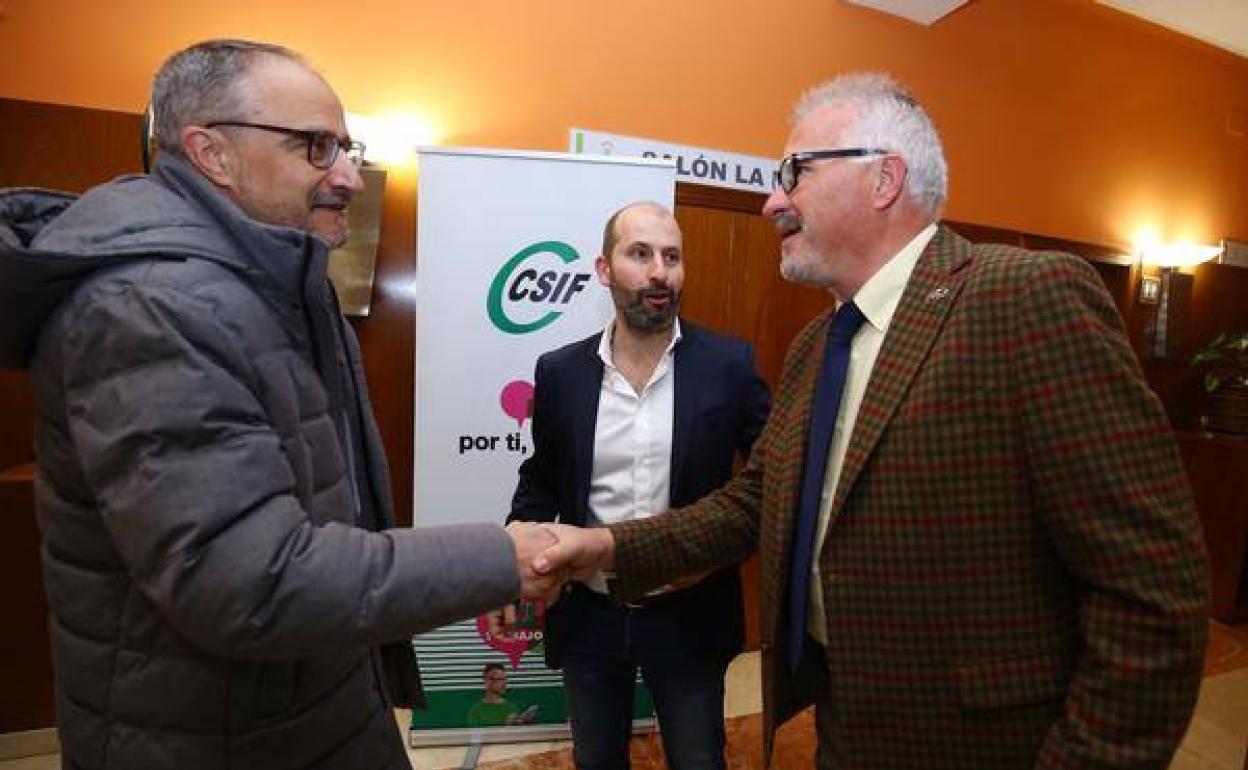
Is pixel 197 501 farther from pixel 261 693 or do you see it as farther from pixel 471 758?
pixel 471 758

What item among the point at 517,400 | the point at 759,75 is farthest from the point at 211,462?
the point at 759,75

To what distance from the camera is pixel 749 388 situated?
182cm

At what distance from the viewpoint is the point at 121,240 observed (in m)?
0.79

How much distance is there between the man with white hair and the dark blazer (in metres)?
0.41

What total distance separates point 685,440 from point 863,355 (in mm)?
626

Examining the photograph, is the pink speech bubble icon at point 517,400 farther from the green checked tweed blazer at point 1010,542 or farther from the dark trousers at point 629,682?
the green checked tweed blazer at point 1010,542

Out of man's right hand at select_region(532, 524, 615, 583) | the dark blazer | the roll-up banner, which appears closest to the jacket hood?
man's right hand at select_region(532, 524, 615, 583)

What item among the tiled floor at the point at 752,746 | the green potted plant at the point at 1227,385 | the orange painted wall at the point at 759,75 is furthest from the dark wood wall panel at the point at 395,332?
the green potted plant at the point at 1227,385

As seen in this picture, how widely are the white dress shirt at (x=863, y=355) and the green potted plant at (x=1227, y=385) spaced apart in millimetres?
4925

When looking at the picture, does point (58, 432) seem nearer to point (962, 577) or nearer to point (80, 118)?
point (962, 577)

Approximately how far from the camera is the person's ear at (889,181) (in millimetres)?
1189

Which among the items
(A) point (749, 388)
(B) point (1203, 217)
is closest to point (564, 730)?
(A) point (749, 388)

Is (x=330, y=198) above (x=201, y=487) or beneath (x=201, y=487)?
above

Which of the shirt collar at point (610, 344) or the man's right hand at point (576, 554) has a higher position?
the shirt collar at point (610, 344)
